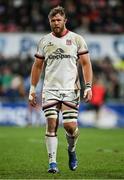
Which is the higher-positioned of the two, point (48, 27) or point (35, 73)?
point (48, 27)

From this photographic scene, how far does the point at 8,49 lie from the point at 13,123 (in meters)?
2.90

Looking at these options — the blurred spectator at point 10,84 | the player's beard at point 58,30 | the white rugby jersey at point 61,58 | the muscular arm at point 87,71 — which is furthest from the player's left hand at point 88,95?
the blurred spectator at point 10,84

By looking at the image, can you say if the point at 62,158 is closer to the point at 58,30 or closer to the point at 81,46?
the point at 81,46

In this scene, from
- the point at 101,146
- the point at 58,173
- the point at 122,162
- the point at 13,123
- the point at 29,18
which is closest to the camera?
the point at 58,173

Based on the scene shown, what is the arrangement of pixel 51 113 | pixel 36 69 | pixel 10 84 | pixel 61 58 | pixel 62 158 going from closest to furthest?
pixel 51 113 → pixel 61 58 → pixel 36 69 → pixel 62 158 → pixel 10 84

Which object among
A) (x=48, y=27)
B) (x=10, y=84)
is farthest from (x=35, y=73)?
(x=48, y=27)

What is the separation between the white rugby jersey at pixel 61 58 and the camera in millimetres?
11156

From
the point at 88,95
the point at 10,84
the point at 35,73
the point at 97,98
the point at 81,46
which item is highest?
the point at 81,46

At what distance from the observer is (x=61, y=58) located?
36.6 ft

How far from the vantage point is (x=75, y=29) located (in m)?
29.0

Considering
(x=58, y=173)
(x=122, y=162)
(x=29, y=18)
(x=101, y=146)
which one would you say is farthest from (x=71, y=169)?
(x=29, y=18)

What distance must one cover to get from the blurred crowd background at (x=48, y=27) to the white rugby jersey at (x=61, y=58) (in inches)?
633

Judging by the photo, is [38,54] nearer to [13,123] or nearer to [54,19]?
[54,19]

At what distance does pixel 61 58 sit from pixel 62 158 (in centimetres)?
321
